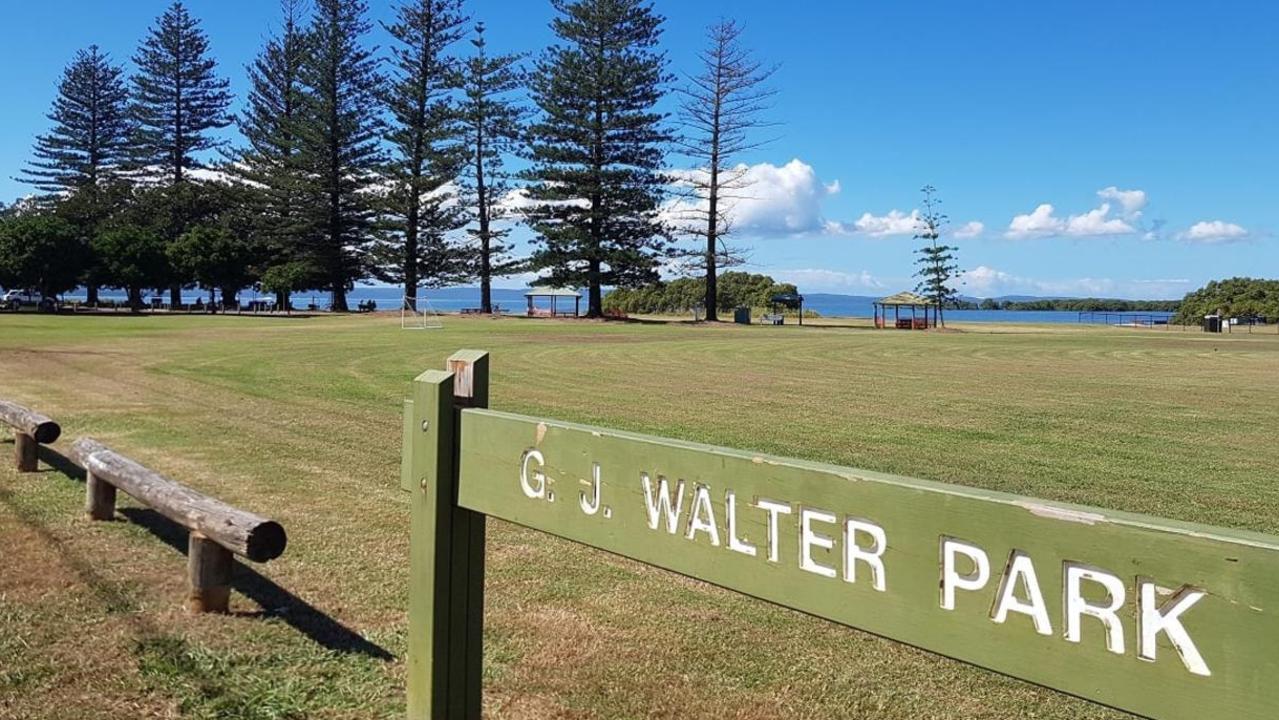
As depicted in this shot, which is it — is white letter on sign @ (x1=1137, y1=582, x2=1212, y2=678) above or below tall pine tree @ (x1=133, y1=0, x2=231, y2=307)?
below

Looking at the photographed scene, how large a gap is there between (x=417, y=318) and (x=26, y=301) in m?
29.7

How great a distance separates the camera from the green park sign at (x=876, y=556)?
145 centimetres

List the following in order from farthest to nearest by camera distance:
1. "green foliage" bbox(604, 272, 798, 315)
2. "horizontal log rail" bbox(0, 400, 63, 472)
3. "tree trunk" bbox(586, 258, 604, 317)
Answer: "green foliage" bbox(604, 272, 798, 315) → "tree trunk" bbox(586, 258, 604, 317) → "horizontal log rail" bbox(0, 400, 63, 472)

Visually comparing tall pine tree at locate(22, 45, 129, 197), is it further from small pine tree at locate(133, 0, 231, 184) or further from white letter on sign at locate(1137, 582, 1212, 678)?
white letter on sign at locate(1137, 582, 1212, 678)

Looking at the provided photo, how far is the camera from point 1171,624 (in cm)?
148

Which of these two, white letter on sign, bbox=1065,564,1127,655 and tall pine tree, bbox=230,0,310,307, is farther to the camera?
tall pine tree, bbox=230,0,310,307

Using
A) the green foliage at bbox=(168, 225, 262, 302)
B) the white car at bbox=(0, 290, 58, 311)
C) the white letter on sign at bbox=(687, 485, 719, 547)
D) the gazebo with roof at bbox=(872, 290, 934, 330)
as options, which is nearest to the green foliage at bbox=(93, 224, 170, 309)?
the green foliage at bbox=(168, 225, 262, 302)

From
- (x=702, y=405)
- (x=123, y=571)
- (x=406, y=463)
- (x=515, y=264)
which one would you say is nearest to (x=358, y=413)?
(x=702, y=405)

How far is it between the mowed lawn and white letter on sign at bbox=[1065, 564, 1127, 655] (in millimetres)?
2102

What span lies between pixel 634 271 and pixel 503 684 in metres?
51.6

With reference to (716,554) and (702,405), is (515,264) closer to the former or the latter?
(702,405)

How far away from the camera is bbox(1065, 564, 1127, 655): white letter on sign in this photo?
1.53m

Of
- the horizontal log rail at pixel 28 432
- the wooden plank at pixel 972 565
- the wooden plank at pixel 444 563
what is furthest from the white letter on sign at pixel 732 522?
the horizontal log rail at pixel 28 432

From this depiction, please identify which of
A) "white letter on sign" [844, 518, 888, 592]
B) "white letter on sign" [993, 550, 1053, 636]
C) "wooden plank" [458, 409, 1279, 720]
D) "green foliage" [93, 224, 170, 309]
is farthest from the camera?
"green foliage" [93, 224, 170, 309]
